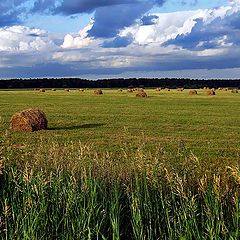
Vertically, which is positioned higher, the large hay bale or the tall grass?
the tall grass

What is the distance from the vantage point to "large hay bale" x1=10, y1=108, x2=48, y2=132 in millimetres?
25406

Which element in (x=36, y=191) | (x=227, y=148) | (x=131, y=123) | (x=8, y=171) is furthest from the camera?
(x=131, y=123)

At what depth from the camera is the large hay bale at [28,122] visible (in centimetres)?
2541

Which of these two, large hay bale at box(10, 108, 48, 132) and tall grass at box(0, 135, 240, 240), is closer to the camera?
tall grass at box(0, 135, 240, 240)

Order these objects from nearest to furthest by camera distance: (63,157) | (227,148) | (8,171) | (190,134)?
1. (8,171)
2. (63,157)
3. (227,148)
4. (190,134)

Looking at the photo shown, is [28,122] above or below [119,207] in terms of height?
below

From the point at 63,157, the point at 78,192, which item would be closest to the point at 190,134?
the point at 63,157

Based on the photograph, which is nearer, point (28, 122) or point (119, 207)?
point (119, 207)

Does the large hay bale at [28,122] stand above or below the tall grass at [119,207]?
below

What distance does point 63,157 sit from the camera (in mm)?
8633

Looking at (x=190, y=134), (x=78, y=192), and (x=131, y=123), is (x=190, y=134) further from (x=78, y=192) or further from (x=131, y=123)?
(x=78, y=192)

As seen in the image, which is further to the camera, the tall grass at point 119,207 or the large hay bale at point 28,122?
the large hay bale at point 28,122

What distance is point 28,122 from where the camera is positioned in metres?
25.5

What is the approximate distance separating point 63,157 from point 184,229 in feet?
10.3
